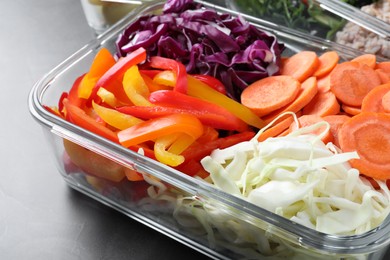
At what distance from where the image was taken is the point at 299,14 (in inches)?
90.7

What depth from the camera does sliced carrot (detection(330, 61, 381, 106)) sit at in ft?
5.72

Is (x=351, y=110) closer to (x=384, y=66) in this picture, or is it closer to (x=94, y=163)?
(x=384, y=66)

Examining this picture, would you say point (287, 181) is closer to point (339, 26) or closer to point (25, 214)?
point (25, 214)

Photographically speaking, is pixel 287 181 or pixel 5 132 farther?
pixel 5 132

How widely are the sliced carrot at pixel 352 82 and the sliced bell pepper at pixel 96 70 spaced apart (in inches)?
25.5

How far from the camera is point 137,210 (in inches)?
65.4

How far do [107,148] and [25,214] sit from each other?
1.25ft

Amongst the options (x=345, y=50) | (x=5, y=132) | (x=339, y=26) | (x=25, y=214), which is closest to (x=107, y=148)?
(x=25, y=214)

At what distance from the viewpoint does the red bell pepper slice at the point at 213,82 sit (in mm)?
1804

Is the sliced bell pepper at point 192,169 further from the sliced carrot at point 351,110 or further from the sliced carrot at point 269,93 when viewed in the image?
the sliced carrot at point 351,110

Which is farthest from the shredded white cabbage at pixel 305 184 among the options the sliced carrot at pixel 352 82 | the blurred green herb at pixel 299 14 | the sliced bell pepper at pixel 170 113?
the blurred green herb at pixel 299 14

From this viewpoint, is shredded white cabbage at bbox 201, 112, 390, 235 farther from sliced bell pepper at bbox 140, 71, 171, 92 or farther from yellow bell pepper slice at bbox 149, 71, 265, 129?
sliced bell pepper at bbox 140, 71, 171, 92

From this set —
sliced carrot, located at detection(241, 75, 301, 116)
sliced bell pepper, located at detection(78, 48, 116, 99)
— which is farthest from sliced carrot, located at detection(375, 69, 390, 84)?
sliced bell pepper, located at detection(78, 48, 116, 99)

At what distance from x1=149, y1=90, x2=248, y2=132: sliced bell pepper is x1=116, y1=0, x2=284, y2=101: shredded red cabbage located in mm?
185
